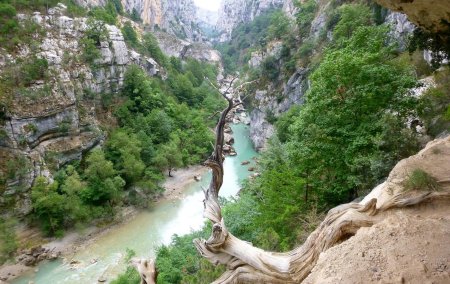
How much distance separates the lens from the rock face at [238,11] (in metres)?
116

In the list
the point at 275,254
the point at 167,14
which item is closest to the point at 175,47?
the point at 167,14

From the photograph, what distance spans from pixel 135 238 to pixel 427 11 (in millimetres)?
23286

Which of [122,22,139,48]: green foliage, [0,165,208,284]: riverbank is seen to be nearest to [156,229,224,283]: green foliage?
[0,165,208,284]: riverbank

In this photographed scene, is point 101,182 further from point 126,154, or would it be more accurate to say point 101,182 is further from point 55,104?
point 55,104

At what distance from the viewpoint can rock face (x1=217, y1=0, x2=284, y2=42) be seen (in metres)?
116

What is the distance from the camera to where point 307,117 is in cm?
1234

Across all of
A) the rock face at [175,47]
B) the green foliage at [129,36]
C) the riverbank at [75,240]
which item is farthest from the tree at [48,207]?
the rock face at [175,47]

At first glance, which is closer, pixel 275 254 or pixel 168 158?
pixel 275 254

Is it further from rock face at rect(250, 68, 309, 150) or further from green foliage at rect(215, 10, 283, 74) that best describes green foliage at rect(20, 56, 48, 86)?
green foliage at rect(215, 10, 283, 74)

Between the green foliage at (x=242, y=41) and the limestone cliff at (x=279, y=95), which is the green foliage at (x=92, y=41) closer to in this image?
the limestone cliff at (x=279, y=95)

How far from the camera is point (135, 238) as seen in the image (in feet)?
79.7

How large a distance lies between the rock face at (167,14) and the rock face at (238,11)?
15.8 metres

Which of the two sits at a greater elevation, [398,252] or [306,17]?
[306,17]

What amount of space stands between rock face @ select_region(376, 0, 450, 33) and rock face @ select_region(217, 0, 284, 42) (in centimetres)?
11233
